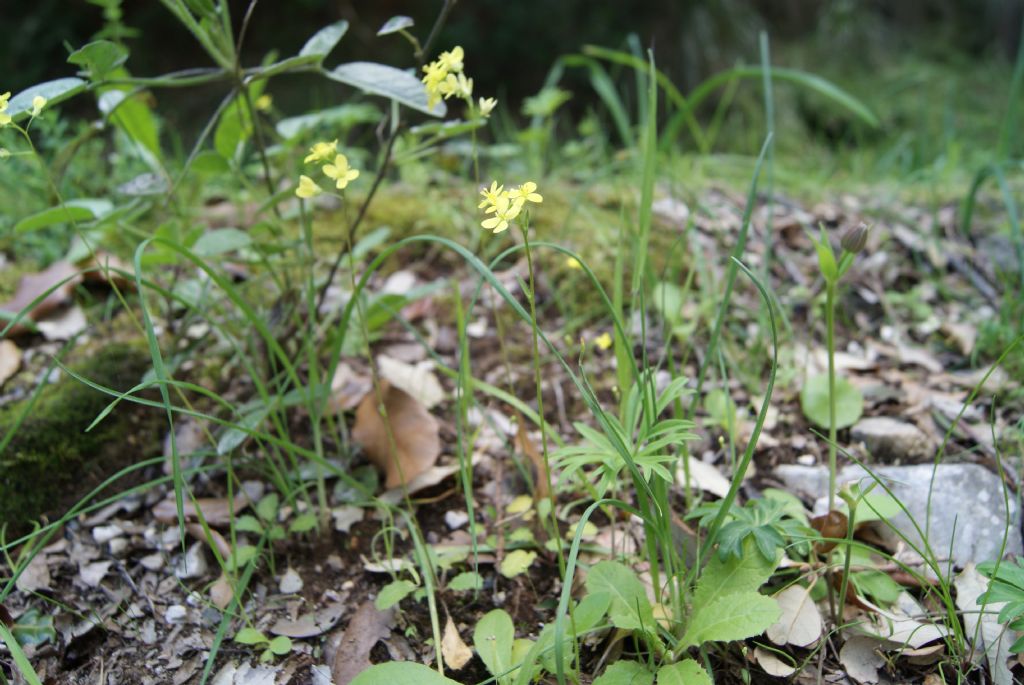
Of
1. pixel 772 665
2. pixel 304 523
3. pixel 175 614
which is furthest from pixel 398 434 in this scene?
pixel 772 665

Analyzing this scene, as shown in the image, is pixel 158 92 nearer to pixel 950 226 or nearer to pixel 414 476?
pixel 414 476

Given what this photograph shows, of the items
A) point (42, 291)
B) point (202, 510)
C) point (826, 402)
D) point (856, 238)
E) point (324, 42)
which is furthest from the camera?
point (42, 291)

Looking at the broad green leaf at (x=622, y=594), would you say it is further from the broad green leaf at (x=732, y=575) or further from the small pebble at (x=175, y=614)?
the small pebble at (x=175, y=614)

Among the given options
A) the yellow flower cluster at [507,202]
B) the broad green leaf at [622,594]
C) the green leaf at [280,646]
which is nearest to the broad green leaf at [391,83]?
the yellow flower cluster at [507,202]

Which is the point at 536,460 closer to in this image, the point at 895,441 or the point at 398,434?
the point at 398,434

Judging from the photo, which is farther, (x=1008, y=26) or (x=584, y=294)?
(x=1008, y=26)

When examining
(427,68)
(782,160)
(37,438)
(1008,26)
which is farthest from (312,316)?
(1008,26)
